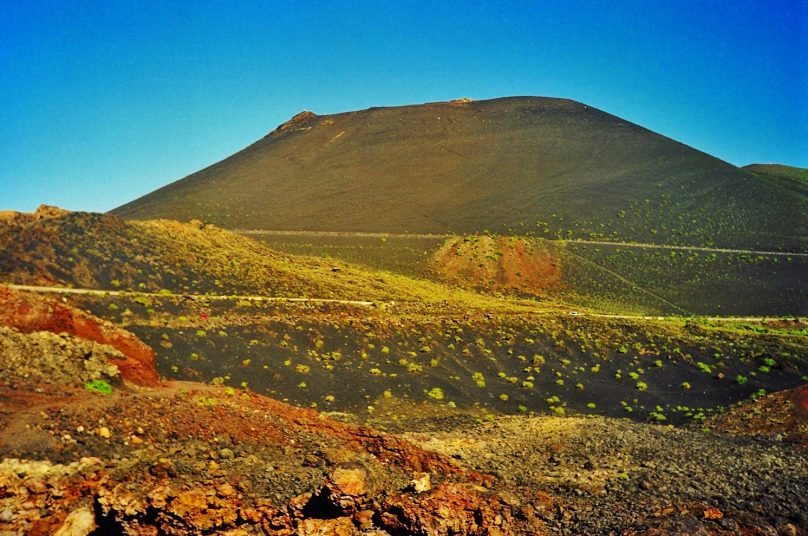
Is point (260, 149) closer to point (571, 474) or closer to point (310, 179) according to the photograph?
point (310, 179)

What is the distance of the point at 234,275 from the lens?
27766 millimetres

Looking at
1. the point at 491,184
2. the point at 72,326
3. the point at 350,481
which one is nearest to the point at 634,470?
the point at 350,481

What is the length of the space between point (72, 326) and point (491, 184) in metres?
51.8

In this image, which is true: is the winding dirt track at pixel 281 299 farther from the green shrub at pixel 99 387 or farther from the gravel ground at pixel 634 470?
the gravel ground at pixel 634 470

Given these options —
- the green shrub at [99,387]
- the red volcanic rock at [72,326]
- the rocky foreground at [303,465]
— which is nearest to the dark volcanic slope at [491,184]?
the red volcanic rock at [72,326]

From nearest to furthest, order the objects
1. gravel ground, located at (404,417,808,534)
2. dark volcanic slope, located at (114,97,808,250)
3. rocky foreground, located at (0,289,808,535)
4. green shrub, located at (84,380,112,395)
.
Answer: rocky foreground, located at (0,289,808,535) < gravel ground, located at (404,417,808,534) < green shrub, located at (84,380,112,395) < dark volcanic slope, located at (114,97,808,250)

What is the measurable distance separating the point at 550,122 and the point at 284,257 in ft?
176

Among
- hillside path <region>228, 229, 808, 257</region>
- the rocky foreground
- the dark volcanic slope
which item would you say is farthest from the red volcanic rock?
the dark volcanic slope

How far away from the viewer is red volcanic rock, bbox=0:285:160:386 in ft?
43.7

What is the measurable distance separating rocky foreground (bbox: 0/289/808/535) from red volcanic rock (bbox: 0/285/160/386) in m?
0.05

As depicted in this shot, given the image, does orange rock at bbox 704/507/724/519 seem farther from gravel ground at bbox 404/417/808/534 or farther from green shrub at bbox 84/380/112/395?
green shrub at bbox 84/380/112/395

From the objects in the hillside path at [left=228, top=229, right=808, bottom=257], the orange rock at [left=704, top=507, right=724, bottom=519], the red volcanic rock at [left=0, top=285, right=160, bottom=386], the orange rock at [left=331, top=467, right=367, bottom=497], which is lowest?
the orange rock at [left=704, top=507, right=724, bottom=519]

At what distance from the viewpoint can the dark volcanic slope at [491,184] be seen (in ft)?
176

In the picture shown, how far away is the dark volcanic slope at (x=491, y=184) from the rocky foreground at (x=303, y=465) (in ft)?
122
